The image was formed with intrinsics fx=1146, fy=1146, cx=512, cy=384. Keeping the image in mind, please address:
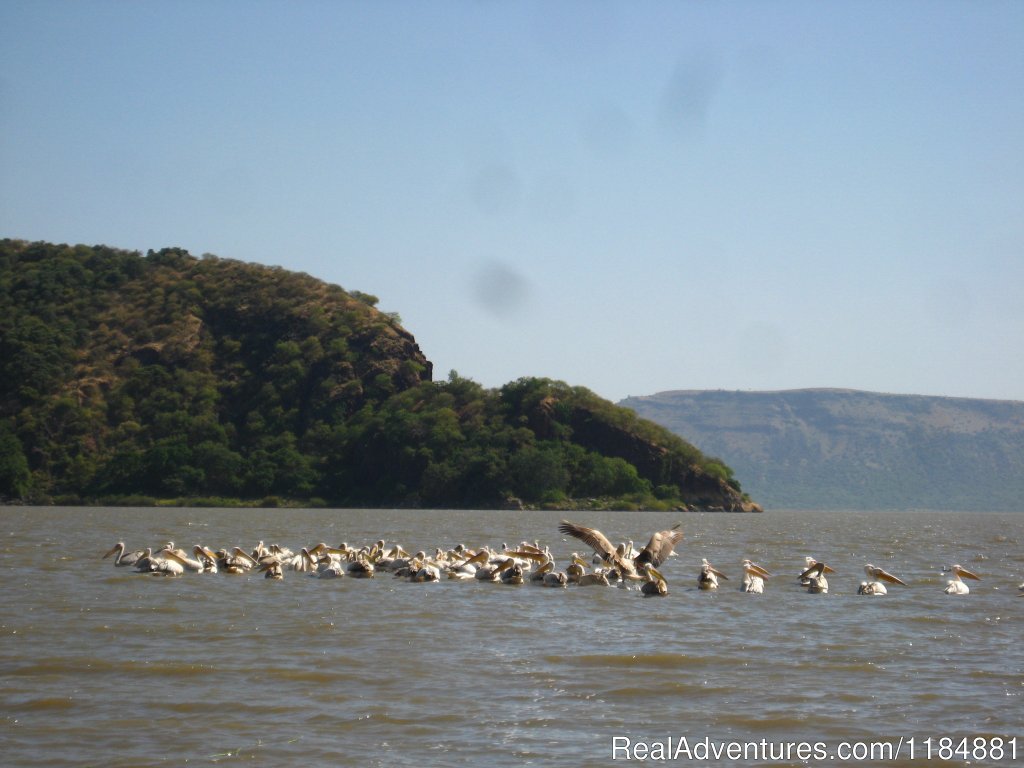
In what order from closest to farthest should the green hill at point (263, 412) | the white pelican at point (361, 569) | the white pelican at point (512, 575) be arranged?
the white pelican at point (512, 575)
the white pelican at point (361, 569)
the green hill at point (263, 412)

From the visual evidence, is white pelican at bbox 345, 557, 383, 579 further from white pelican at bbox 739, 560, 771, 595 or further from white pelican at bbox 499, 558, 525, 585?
white pelican at bbox 739, 560, 771, 595

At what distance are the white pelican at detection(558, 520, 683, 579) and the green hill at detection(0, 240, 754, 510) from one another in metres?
69.4

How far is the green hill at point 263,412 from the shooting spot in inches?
3597

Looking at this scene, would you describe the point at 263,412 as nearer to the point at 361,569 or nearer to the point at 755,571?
the point at 361,569

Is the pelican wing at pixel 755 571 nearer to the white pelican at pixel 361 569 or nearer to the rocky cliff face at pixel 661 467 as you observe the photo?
the white pelican at pixel 361 569

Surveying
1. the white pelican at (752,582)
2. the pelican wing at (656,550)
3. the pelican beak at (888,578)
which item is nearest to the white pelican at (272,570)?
the pelican wing at (656,550)

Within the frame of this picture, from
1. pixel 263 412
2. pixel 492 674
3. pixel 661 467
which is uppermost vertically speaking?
pixel 263 412

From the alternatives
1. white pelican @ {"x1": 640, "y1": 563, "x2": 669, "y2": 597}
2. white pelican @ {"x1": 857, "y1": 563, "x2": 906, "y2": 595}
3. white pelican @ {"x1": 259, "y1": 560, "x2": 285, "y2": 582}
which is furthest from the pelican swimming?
white pelican @ {"x1": 857, "y1": 563, "x2": 906, "y2": 595}

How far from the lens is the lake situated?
969 cm

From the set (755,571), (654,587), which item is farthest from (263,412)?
(654,587)

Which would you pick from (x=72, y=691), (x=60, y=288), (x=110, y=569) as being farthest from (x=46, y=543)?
(x=60, y=288)

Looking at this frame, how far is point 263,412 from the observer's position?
349ft

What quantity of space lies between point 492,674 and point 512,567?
33.5 ft

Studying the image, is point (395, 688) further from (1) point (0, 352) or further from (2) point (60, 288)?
(2) point (60, 288)
